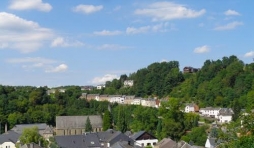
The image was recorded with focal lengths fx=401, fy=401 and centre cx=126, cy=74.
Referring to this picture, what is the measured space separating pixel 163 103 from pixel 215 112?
50.2ft

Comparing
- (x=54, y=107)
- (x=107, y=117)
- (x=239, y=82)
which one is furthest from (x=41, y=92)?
(x=239, y=82)

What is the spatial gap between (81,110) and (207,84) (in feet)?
80.7

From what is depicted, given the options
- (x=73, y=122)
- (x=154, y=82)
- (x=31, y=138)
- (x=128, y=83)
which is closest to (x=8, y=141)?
(x=31, y=138)

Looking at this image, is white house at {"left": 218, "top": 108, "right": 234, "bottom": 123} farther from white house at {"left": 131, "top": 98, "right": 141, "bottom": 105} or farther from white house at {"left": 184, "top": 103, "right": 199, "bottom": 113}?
white house at {"left": 131, "top": 98, "right": 141, "bottom": 105}

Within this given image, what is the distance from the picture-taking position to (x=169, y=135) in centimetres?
4856

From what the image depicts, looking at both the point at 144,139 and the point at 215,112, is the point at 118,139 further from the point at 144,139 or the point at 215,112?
the point at 215,112

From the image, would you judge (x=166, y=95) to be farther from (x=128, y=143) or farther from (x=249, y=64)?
(x=128, y=143)

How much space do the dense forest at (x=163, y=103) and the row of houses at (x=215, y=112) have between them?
1.66 m

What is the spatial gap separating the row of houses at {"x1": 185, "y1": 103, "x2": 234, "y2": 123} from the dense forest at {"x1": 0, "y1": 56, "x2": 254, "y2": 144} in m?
1.66

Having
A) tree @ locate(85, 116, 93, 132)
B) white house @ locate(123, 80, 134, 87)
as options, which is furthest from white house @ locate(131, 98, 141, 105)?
tree @ locate(85, 116, 93, 132)

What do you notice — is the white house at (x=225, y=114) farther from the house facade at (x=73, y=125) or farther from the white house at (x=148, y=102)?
the white house at (x=148, y=102)

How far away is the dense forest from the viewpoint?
53531mm

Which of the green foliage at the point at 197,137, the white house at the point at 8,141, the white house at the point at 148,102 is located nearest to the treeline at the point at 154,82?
the white house at the point at 148,102

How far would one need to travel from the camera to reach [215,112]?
66.3m
